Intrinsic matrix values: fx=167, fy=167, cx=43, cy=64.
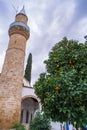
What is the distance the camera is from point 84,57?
23.5 ft

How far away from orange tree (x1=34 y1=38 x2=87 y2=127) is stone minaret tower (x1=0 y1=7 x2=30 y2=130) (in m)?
7.82

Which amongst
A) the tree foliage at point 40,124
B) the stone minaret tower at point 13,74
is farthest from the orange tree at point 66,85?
the stone minaret tower at point 13,74

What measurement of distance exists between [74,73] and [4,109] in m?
9.70

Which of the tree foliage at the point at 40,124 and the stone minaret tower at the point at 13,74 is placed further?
the stone minaret tower at the point at 13,74

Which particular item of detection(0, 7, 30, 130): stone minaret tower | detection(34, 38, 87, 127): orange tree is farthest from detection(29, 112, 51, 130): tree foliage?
detection(34, 38, 87, 127): orange tree

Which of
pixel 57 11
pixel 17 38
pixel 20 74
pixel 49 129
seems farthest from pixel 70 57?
pixel 17 38

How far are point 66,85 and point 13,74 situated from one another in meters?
10.1

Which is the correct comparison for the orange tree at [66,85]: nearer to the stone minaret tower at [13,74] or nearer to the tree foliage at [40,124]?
the tree foliage at [40,124]

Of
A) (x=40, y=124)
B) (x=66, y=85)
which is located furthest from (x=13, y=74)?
(x=66, y=85)

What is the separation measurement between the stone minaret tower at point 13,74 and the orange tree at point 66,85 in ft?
25.7

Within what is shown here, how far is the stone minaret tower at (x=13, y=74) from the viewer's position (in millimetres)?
14367

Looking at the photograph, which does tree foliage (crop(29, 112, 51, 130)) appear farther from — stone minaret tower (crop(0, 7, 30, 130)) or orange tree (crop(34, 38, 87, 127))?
orange tree (crop(34, 38, 87, 127))

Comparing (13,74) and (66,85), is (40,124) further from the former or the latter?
(66,85)

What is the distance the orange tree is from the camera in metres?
5.99
